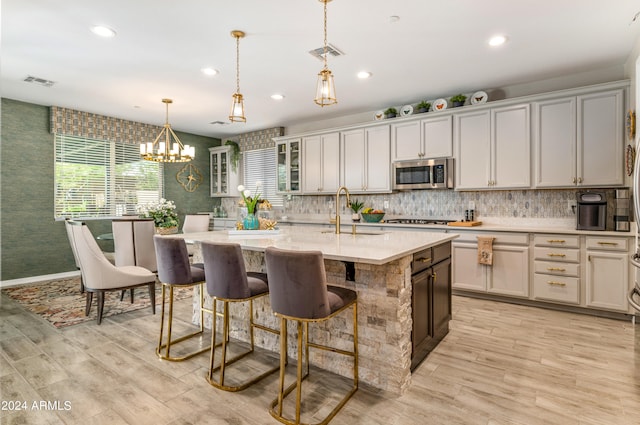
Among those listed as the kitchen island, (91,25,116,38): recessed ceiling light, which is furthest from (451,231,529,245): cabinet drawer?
(91,25,116,38): recessed ceiling light

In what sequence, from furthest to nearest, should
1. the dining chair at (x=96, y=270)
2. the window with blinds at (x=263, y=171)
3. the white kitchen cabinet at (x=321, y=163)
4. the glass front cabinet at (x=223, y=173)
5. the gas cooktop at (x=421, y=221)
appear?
the glass front cabinet at (x=223, y=173)
the window with blinds at (x=263, y=171)
the white kitchen cabinet at (x=321, y=163)
the gas cooktop at (x=421, y=221)
the dining chair at (x=96, y=270)

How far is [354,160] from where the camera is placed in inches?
219

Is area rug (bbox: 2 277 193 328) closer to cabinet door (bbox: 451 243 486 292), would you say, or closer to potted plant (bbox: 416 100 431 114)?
cabinet door (bbox: 451 243 486 292)

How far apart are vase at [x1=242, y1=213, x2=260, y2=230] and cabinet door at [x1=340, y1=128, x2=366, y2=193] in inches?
105

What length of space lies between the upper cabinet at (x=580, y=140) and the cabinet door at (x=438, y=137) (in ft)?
3.26

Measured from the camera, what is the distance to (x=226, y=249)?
7.06 feet

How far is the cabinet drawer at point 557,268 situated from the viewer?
3664 mm

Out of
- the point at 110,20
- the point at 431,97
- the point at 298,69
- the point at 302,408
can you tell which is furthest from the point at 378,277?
the point at 431,97

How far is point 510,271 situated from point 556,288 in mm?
467

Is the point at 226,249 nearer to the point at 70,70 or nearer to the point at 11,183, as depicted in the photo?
the point at 70,70

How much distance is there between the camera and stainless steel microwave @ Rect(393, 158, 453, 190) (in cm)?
464

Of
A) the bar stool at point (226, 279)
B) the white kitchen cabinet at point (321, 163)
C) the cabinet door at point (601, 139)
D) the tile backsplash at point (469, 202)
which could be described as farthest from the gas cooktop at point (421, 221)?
the bar stool at point (226, 279)

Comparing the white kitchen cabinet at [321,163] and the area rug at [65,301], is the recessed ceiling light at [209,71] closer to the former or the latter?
the white kitchen cabinet at [321,163]

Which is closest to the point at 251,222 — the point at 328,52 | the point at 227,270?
the point at 227,270
